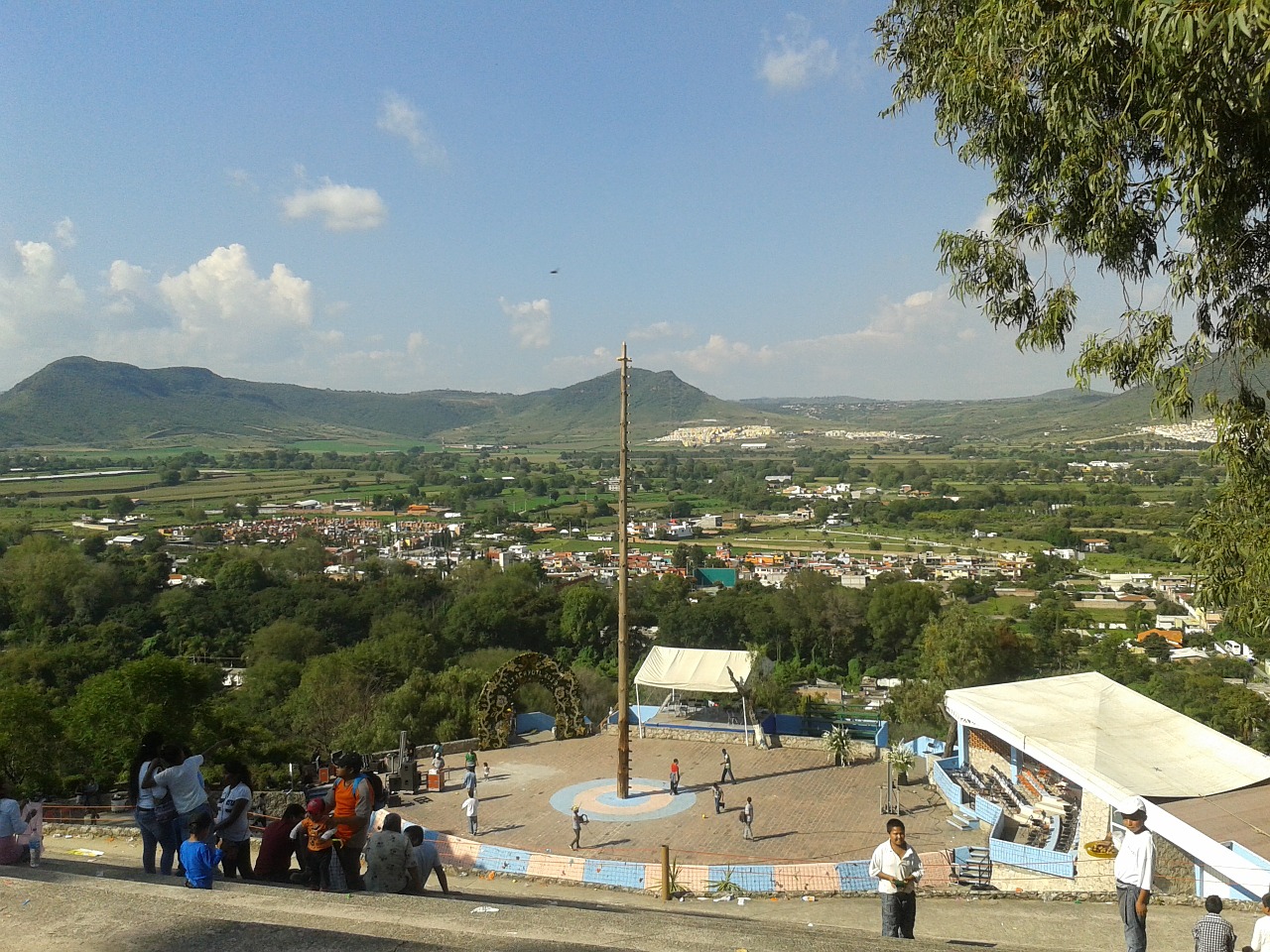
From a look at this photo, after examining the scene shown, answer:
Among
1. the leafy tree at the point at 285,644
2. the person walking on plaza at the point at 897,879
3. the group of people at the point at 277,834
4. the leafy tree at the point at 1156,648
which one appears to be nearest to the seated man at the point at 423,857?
the group of people at the point at 277,834

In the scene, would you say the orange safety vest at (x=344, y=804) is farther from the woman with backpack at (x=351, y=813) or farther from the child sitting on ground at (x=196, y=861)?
the child sitting on ground at (x=196, y=861)

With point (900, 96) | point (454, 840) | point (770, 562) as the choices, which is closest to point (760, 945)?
point (900, 96)

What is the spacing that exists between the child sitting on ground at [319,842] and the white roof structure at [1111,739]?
9206 millimetres

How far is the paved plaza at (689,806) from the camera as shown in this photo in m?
12.5

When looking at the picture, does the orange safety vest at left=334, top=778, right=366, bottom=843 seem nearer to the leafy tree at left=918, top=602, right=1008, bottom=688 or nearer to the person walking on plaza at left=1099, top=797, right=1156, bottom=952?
the person walking on plaza at left=1099, top=797, right=1156, bottom=952

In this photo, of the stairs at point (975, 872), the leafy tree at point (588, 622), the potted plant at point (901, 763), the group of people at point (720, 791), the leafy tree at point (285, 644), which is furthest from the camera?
the leafy tree at point (588, 622)

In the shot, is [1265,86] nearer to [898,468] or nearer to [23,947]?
[23,947]

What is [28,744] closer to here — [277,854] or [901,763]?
[277,854]

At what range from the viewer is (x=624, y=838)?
13.0 m

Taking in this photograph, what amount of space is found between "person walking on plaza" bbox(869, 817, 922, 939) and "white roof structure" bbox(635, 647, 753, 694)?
12.2 meters

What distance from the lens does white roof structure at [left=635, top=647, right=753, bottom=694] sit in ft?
58.6

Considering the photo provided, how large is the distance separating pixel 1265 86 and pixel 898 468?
155008 mm

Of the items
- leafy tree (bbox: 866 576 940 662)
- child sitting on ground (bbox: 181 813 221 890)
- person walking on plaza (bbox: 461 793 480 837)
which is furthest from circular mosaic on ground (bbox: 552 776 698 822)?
leafy tree (bbox: 866 576 940 662)

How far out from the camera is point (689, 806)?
14.4m
